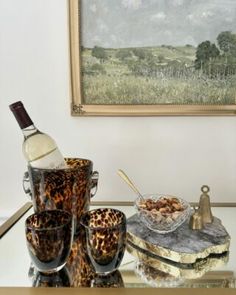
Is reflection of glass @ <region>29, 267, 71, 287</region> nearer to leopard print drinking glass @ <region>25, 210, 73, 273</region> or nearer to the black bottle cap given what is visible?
leopard print drinking glass @ <region>25, 210, 73, 273</region>

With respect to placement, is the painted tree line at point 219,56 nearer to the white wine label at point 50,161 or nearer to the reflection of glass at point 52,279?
the white wine label at point 50,161

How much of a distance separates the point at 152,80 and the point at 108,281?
0.62 m

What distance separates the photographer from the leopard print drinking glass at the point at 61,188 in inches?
27.5

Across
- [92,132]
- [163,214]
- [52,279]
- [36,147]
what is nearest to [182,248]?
[163,214]

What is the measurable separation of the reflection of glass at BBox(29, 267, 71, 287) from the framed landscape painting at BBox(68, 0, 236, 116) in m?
0.56

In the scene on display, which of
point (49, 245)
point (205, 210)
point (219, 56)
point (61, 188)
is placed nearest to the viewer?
point (49, 245)

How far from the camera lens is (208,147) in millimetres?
1109

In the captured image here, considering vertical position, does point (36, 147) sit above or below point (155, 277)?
above

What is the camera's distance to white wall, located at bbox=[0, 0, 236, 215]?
108 cm

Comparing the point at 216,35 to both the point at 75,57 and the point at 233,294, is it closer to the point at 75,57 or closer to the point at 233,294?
the point at 75,57

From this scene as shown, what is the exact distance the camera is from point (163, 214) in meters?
0.77

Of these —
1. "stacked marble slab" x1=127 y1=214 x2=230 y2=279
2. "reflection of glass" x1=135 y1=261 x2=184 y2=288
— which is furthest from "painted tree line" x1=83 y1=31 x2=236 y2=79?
"reflection of glass" x1=135 y1=261 x2=184 y2=288

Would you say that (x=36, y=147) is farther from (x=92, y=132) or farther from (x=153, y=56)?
(x=153, y=56)

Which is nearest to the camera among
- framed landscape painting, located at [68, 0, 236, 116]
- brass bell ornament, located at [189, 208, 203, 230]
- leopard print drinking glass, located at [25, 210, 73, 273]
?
leopard print drinking glass, located at [25, 210, 73, 273]
